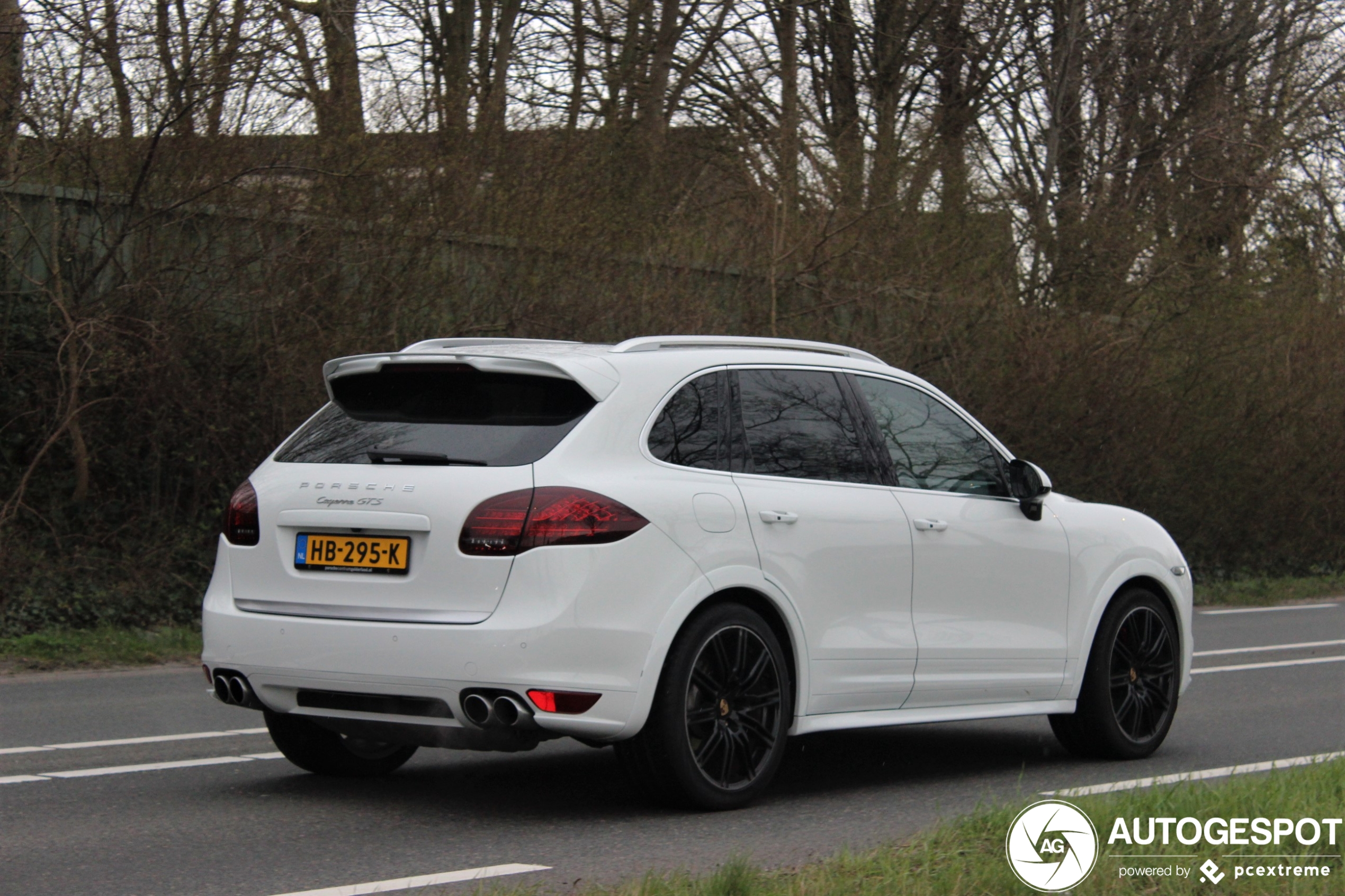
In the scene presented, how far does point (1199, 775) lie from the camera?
762 cm

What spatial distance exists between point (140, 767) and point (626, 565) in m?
2.75

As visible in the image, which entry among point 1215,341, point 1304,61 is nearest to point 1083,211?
point 1215,341

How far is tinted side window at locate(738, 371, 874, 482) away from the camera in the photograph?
6.91 m

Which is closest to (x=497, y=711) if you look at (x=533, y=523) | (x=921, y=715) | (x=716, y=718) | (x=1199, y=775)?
(x=533, y=523)

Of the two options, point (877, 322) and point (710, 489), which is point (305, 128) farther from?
point (710, 489)

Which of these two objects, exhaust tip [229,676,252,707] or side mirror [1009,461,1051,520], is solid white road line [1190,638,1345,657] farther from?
exhaust tip [229,676,252,707]

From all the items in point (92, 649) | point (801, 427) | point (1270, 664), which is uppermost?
point (801, 427)

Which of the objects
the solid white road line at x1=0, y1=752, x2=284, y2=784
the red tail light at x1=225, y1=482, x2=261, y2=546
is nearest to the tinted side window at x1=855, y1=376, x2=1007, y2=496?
the red tail light at x1=225, y1=482, x2=261, y2=546

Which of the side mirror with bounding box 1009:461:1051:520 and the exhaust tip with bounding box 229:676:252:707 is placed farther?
the side mirror with bounding box 1009:461:1051:520

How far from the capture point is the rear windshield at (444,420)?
6.23 metres

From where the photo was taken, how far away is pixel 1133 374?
2100cm

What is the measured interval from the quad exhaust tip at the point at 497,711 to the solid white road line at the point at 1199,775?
204cm

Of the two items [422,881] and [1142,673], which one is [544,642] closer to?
[422,881]
